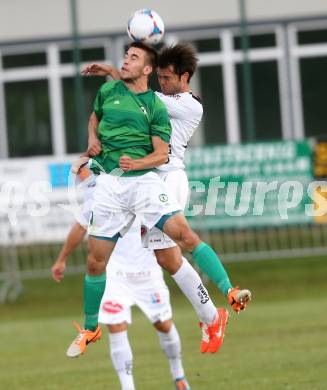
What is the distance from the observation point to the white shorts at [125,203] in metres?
12.0

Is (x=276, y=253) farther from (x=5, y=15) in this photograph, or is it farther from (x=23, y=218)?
(x=5, y=15)

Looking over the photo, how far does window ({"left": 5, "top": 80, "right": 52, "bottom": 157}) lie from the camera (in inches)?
1168

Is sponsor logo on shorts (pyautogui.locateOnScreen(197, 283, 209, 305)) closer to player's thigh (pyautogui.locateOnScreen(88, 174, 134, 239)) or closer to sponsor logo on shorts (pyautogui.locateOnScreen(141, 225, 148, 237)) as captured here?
sponsor logo on shorts (pyautogui.locateOnScreen(141, 225, 148, 237))

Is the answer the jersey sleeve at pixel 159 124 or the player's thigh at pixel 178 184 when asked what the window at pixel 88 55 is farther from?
the jersey sleeve at pixel 159 124

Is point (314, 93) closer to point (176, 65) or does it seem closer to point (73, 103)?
point (73, 103)

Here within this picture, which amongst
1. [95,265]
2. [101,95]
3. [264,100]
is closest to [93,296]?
[95,265]

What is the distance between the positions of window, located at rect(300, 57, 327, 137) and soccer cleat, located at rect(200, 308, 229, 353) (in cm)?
1721

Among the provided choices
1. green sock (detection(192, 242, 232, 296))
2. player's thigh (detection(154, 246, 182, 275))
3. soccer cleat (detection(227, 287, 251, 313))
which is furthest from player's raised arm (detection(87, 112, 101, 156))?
soccer cleat (detection(227, 287, 251, 313))

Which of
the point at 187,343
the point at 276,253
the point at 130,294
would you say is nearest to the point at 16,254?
the point at 276,253

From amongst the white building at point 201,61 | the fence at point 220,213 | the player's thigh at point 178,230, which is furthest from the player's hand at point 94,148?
the white building at point 201,61

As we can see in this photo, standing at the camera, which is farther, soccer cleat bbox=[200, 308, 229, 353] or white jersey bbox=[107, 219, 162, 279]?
white jersey bbox=[107, 219, 162, 279]

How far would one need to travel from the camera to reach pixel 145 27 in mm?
11789

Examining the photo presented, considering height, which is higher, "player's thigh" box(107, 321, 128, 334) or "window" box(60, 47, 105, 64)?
"window" box(60, 47, 105, 64)

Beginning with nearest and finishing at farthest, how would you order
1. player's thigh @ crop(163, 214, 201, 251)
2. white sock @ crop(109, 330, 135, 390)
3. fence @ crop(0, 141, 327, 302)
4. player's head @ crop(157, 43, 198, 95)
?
player's thigh @ crop(163, 214, 201, 251) → player's head @ crop(157, 43, 198, 95) → white sock @ crop(109, 330, 135, 390) → fence @ crop(0, 141, 327, 302)
